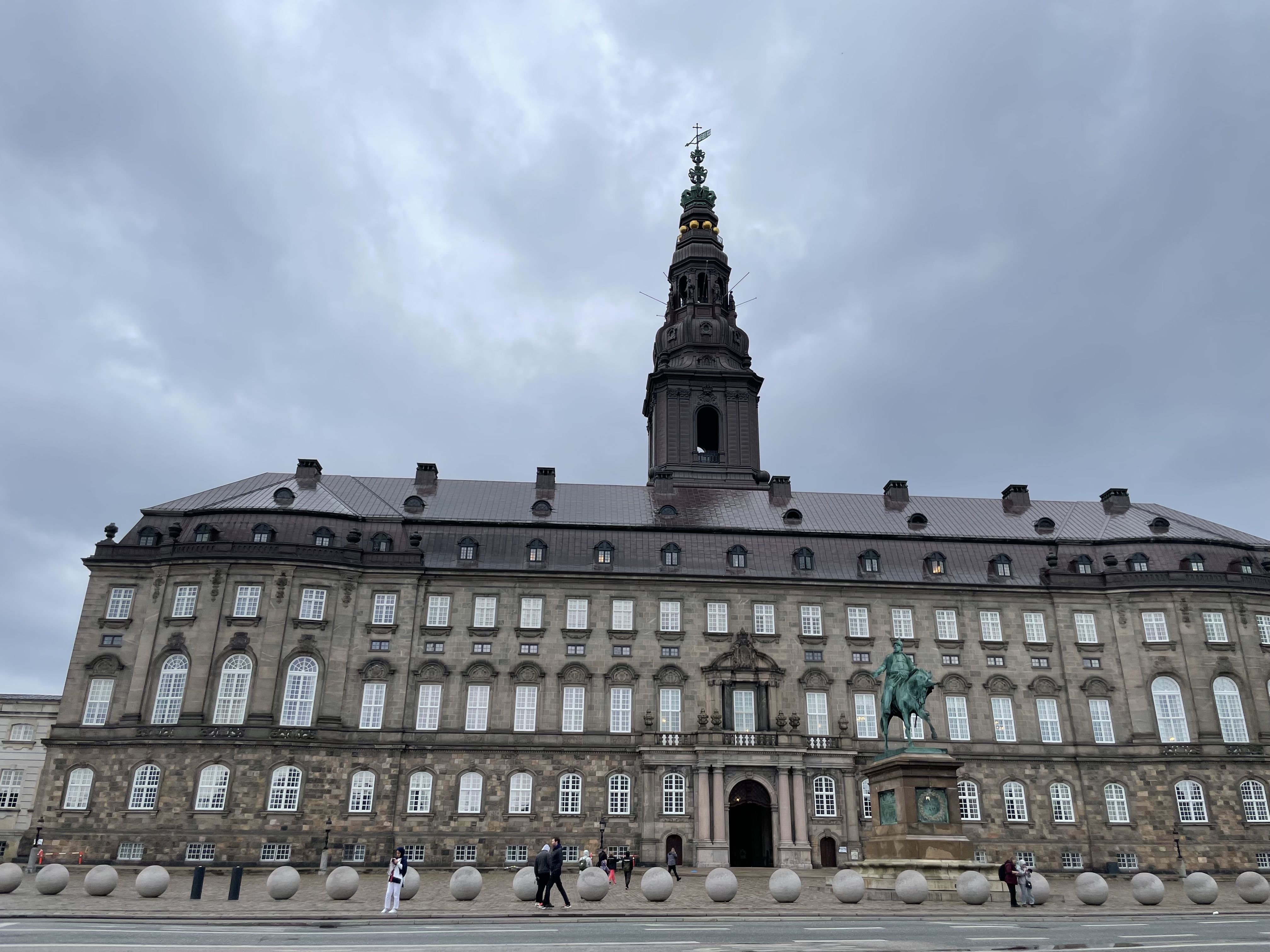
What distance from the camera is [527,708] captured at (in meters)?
54.0

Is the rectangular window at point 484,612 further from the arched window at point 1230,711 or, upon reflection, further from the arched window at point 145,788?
the arched window at point 1230,711

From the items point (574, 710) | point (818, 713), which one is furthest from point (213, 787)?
point (818, 713)

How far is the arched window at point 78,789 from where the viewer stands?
49.4 metres

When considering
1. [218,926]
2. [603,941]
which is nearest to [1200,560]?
[603,941]

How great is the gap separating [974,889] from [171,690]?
42.5 meters

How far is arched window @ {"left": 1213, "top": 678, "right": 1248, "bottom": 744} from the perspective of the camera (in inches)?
2151

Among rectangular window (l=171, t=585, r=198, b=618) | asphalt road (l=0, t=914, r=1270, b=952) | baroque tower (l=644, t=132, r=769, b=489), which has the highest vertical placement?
baroque tower (l=644, t=132, r=769, b=489)

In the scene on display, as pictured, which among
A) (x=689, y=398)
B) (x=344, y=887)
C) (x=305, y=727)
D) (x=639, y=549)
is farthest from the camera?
(x=689, y=398)

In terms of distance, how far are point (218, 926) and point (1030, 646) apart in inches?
1911

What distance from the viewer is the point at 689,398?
2876 inches

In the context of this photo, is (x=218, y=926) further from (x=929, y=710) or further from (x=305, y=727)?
(x=929, y=710)

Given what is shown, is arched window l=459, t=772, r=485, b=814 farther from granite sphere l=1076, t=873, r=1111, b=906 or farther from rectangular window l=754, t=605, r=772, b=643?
granite sphere l=1076, t=873, r=1111, b=906

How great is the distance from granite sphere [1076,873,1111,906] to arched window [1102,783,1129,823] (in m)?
28.7

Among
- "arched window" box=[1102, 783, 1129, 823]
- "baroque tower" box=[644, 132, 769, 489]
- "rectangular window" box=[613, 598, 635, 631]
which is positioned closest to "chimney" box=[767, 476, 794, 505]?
"baroque tower" box=[644, 132, 769, 489]
